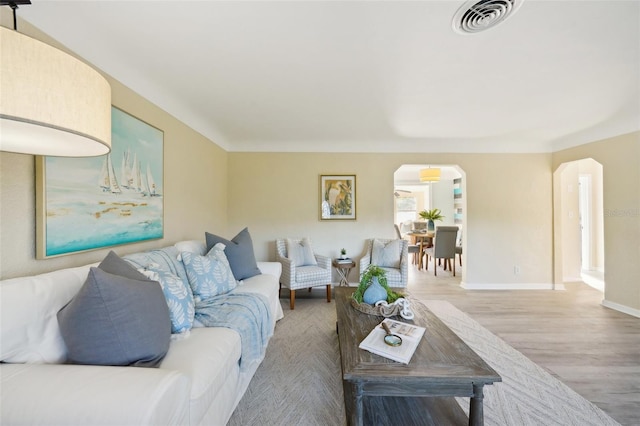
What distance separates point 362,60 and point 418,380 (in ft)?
6.73

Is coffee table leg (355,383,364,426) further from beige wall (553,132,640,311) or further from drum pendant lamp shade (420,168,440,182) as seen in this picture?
drum pendant lamp shade (420,168,440,182)

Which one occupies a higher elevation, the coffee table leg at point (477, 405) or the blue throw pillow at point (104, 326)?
the blue throw pillow at point (104, 326)

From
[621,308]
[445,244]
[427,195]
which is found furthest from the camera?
[427,195]

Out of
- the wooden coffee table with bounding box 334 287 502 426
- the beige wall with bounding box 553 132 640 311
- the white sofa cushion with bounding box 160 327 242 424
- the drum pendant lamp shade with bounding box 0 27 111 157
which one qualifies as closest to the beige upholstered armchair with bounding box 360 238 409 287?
the wooden coffee table with bounding box 334 287 502 426

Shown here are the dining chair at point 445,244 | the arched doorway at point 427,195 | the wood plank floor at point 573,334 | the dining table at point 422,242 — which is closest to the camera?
the wood plank floor at point 573,334

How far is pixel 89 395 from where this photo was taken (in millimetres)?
804

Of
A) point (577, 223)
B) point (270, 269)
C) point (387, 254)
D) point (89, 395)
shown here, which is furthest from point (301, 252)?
point (577, 223)

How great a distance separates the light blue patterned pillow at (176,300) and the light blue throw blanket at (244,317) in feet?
0.44

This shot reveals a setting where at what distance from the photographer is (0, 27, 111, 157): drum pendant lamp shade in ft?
2.01

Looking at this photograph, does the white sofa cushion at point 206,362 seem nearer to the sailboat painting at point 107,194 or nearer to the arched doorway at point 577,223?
the sailboat painting at point 107,194

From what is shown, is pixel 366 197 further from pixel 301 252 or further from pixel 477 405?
pixel 477 405

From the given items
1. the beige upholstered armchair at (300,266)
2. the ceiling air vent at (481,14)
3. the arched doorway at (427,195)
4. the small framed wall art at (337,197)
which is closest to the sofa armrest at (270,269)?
the beige upholstered armchair at (300,266)

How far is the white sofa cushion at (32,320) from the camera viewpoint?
964 millimetres

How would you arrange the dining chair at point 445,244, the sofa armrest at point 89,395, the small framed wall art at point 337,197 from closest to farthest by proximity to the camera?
1. the sofa armrest at point 89,395
2. the small framed wall art at point 337,197
3. the dining chair at point 445,244
